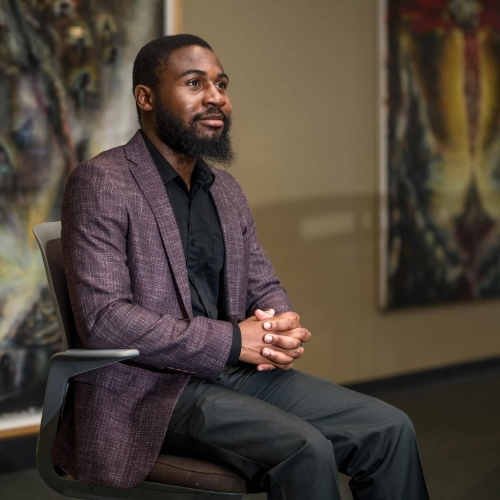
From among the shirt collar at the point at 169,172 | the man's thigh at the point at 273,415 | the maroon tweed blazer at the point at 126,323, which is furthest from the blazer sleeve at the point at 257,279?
the maroon tweed blazer at the point at 126,323

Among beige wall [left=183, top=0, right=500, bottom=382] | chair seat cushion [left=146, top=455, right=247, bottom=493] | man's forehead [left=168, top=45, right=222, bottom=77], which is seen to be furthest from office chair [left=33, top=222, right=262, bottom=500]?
beige wall [left=183, top=0, right=500, bottom=382]

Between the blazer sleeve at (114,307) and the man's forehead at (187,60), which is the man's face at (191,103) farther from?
the blazer sleeve at (114,307)

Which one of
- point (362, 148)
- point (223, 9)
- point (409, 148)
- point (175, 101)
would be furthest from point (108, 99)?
point (409, 148)

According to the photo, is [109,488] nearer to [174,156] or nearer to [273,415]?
[273,415]

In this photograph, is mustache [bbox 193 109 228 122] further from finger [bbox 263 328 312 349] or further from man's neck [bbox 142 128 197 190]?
finger [bbox 263 328 312 349]

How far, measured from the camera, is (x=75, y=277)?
1.76 meters

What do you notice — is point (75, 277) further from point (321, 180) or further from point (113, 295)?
point (321, 180)

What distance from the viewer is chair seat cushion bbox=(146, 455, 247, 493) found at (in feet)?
5.49

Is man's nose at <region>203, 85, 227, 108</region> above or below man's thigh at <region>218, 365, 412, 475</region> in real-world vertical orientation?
above

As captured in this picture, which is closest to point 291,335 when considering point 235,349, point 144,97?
point 235,349

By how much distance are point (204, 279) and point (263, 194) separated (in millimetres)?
1737

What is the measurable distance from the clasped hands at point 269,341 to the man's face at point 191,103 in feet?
1.58

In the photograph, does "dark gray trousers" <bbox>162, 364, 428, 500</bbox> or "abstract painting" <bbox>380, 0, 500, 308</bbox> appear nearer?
"dark gray trousers" <bbox>162, 364, 428, 500</bbox>

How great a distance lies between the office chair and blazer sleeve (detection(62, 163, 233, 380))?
3.2 inches
